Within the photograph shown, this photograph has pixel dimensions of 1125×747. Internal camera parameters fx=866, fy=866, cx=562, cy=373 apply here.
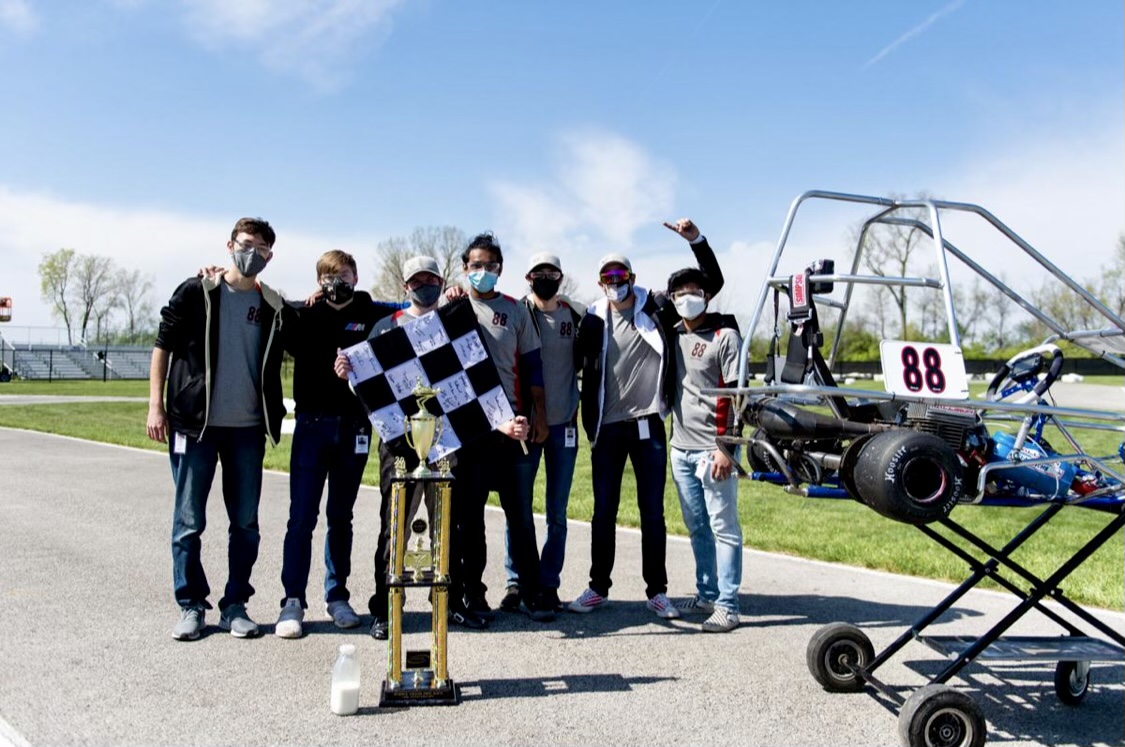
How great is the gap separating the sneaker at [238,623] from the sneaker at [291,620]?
0.14 m

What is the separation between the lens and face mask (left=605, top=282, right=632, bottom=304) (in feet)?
19.8

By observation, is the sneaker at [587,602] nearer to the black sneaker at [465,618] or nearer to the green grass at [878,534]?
the black sneaker at [465,618]

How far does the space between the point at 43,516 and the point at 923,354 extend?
903 centimetres

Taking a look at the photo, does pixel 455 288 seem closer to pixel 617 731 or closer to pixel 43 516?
pixel 617 731

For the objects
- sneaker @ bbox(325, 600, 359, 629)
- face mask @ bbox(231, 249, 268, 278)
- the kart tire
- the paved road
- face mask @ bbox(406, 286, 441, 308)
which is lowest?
the paved road

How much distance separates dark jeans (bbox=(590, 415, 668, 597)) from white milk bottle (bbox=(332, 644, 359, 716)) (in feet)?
7.41

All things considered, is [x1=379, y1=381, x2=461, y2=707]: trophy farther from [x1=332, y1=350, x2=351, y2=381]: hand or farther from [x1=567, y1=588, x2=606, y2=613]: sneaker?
[x1=567, y1=588, x2=606, y2=613]: sneaker

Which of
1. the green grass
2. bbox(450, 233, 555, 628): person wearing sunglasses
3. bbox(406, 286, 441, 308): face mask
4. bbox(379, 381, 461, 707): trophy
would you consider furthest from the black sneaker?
the green grass

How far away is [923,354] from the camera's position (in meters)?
3.35

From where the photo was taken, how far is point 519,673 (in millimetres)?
4699

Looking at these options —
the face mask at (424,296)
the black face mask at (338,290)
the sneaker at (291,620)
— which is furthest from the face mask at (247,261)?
the sneaker at (291,620)

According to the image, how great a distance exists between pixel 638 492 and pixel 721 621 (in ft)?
3.38

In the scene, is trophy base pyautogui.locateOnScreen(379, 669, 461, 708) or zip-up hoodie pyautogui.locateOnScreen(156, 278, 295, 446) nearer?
trophy base pyautogui.locateOnScreen(379, 669, 461, 708)

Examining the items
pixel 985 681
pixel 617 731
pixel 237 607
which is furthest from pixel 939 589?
pixel 237 607
